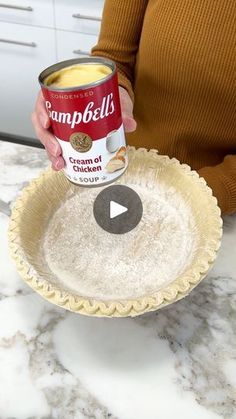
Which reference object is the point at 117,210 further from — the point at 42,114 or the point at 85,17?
the point at 85,17

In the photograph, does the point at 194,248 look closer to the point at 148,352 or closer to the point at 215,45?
the point at 148,352

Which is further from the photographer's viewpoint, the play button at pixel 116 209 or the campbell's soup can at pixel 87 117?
the play button at pixel 116 209

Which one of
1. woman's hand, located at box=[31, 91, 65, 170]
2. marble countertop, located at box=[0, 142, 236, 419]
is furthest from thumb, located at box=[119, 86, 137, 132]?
marble countertop, located at box=[0, 142, 236, 419]

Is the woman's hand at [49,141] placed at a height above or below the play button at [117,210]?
above

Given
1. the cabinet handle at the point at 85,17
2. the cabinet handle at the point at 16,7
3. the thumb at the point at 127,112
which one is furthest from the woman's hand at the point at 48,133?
the cabinet handle at the point at 16,7

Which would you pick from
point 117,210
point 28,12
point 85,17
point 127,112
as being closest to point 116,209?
point 117,210

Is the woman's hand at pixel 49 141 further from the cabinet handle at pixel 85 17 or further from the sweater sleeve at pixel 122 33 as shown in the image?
the cabinet handle at pixel 85 17

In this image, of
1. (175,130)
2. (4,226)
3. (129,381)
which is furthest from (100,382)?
(175,130)
